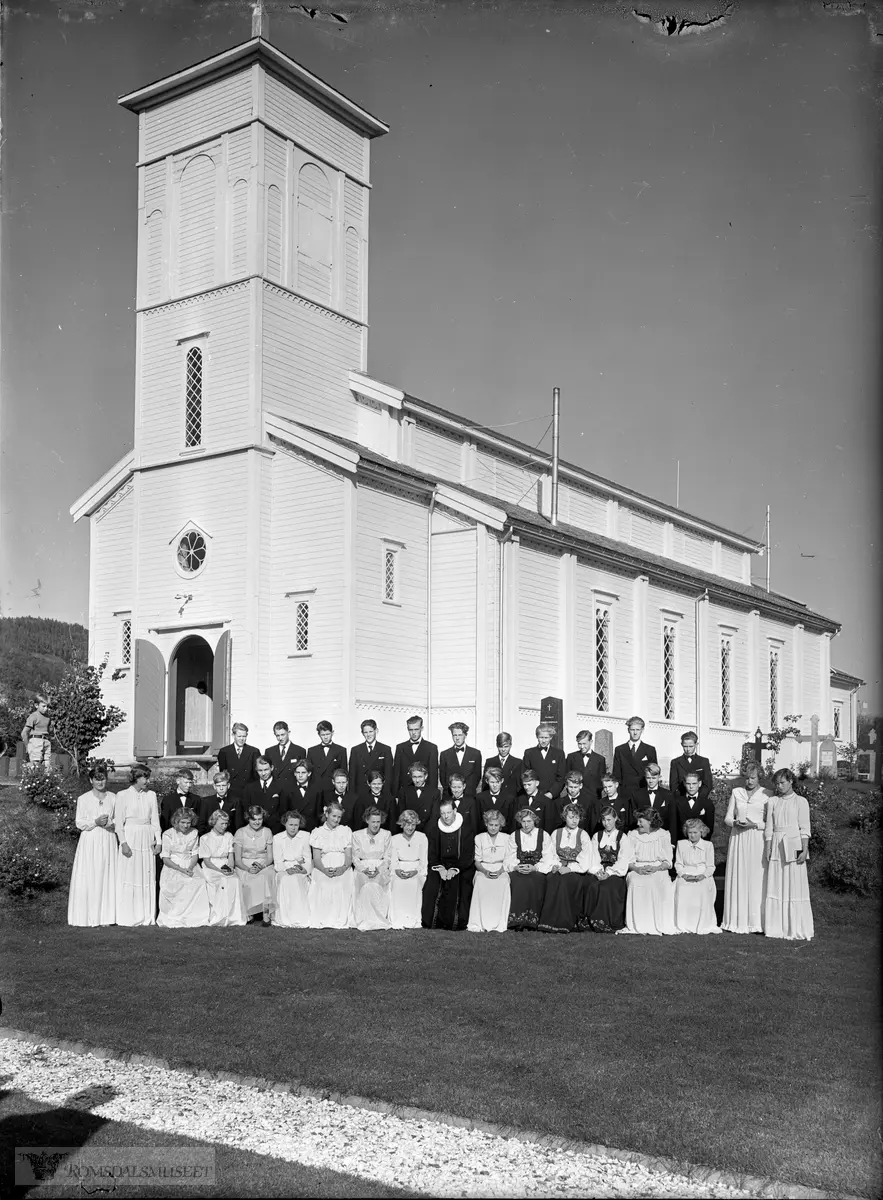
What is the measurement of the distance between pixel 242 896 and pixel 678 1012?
21.2 feet

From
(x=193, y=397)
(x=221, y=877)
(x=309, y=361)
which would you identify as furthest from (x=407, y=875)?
(x=193, y=397)

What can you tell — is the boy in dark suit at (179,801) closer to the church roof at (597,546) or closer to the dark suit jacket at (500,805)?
the dark suit jacket at (500,805)

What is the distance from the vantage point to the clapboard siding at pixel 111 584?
1045 inches

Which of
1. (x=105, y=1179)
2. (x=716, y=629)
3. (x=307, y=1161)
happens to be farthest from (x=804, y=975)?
(x=716, y=629)

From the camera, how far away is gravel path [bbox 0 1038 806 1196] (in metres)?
5.88

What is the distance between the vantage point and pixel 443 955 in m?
11.8

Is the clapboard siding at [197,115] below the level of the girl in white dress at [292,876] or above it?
above

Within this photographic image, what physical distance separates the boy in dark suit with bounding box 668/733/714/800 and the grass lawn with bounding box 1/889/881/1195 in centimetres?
218

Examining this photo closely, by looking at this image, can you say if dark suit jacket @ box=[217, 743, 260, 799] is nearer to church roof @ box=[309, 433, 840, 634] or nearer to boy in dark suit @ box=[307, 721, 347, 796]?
boy in dark suit @ box=[307, 721, 347, 796]

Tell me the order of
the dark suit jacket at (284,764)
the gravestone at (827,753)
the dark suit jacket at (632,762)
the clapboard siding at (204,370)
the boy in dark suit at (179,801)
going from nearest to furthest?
1. the boy in dark suit at (179,801)
2. the dark suit jacket at (284,764)
3. the dark suit jacket at (632,762)
4. the clapboard siding at (204,370)
5. the gravestone at (827,753)

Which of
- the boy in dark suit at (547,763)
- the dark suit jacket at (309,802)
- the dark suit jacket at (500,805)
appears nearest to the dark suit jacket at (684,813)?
the boy in dark suit at (547,763)

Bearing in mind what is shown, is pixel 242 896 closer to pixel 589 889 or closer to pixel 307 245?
pixel 589 889

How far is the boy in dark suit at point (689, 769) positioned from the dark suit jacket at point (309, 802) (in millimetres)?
4341

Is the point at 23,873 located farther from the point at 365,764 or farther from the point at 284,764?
the point at 365,764
